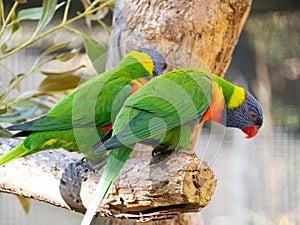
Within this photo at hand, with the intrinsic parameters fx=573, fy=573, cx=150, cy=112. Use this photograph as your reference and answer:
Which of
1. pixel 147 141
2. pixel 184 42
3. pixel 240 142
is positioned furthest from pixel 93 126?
pixel 240 142

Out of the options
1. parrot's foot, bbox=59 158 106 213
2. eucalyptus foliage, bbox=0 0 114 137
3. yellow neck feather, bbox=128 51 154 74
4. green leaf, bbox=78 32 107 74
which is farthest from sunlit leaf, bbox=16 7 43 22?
parrot's foot, bbox=59 158 106 213

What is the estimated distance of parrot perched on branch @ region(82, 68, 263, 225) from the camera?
0.79 meters

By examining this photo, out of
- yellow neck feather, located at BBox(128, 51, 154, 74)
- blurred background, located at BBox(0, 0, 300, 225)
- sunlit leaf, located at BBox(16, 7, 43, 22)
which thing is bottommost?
blurred background, located at BBox(0, 0, 300, 225)

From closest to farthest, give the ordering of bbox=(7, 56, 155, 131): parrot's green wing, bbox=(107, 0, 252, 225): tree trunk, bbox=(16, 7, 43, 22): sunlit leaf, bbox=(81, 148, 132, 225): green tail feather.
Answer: bbox=(81, 148, 132, 225): green tail feather → bbox=(7, 56, 155, 131): parrot's green wing → bbox=(107, 0, 252, 225): tree trunk → bbox=(16, 7, 43, 22): sunlit leaf

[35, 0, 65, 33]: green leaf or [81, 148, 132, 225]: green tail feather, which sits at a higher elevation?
[35, 0, 65, 33]: green leaf

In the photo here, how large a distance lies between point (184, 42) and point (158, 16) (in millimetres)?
77

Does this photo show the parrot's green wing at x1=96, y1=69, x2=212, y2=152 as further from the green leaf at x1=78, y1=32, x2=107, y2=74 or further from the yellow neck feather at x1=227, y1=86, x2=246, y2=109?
the green leaf at x1=78, y1=32, x2=107, y2=74

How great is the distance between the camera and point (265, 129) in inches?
68.4

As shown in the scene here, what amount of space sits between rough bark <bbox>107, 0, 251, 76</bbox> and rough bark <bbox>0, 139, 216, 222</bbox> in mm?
348

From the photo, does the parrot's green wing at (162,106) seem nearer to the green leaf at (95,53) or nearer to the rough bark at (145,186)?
the rough bark at (145,186)

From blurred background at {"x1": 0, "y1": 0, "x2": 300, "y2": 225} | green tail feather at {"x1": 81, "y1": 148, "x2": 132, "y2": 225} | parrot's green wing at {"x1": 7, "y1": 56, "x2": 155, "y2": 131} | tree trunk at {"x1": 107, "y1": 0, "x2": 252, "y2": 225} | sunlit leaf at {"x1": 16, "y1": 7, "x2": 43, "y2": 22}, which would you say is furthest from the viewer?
blurred background at {"x1": 0, "y1": 0, "x2": 300, "y2": 225}

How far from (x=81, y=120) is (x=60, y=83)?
1.42 ft

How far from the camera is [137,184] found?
0.84 metres

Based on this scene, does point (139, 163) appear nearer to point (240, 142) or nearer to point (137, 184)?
point (137, 184)
